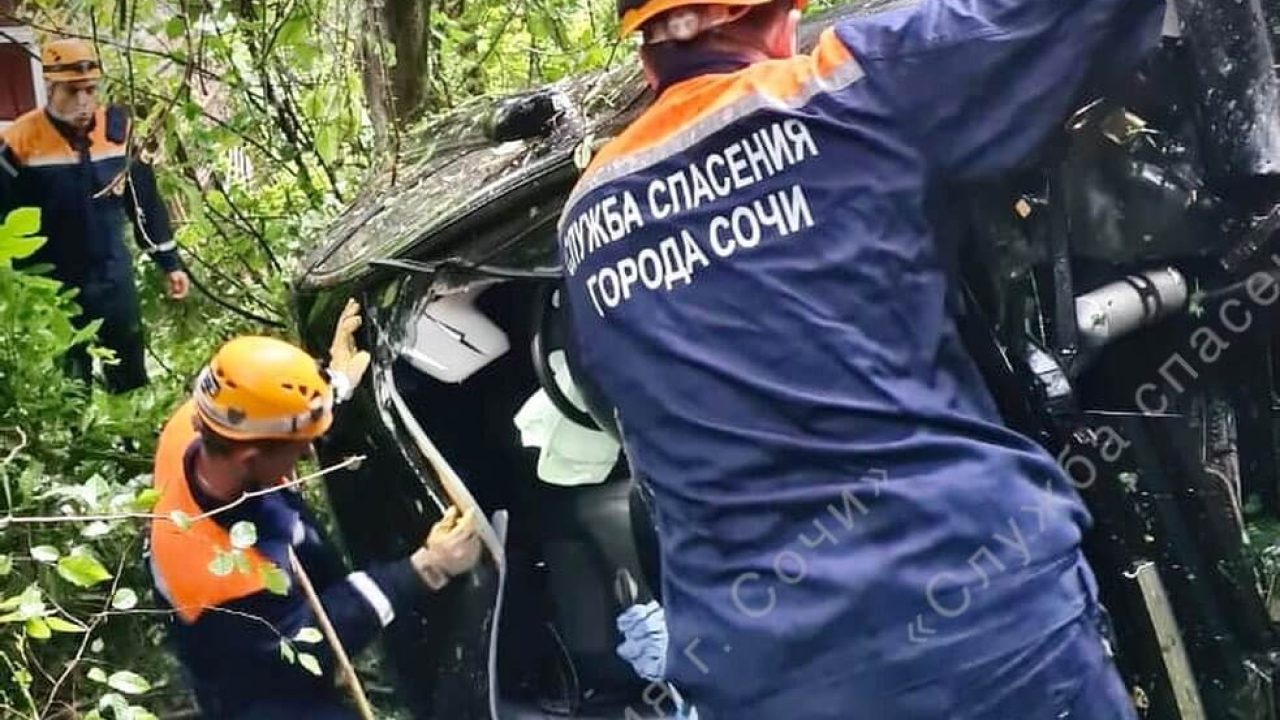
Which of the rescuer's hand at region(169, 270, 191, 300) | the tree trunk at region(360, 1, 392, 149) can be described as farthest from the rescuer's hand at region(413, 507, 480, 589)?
the rescuer's hand at region(169, 270, 191, 300)

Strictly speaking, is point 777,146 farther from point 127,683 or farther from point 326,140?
point 326,140

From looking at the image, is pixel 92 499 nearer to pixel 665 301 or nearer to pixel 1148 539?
pixel 665 301

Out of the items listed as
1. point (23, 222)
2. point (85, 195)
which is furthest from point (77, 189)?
point (23, 222)

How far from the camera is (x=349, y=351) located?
3469 mm

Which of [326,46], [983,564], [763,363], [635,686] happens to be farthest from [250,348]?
[326,46]

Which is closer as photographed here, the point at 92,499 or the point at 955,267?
the point at 955,267

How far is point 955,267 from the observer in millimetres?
2264

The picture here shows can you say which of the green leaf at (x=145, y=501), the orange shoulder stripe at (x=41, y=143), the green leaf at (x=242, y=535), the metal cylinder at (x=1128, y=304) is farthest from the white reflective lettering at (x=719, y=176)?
the orange shoulder stripe at (x=41, y=143)

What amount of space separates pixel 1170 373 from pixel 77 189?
4.39 metres

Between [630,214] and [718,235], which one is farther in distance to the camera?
[630,214]

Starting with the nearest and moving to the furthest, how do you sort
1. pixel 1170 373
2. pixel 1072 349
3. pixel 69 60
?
pixel 1072 349 → pixel 1170 373 → pixel 69 60

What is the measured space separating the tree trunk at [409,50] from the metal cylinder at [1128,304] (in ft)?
12.0

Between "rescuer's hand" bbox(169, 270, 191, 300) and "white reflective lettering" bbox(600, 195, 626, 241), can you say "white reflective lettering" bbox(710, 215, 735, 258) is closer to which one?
"white reflective lettering" bbox(600, 195, 626, 241)

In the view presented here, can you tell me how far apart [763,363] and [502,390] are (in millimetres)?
1405
